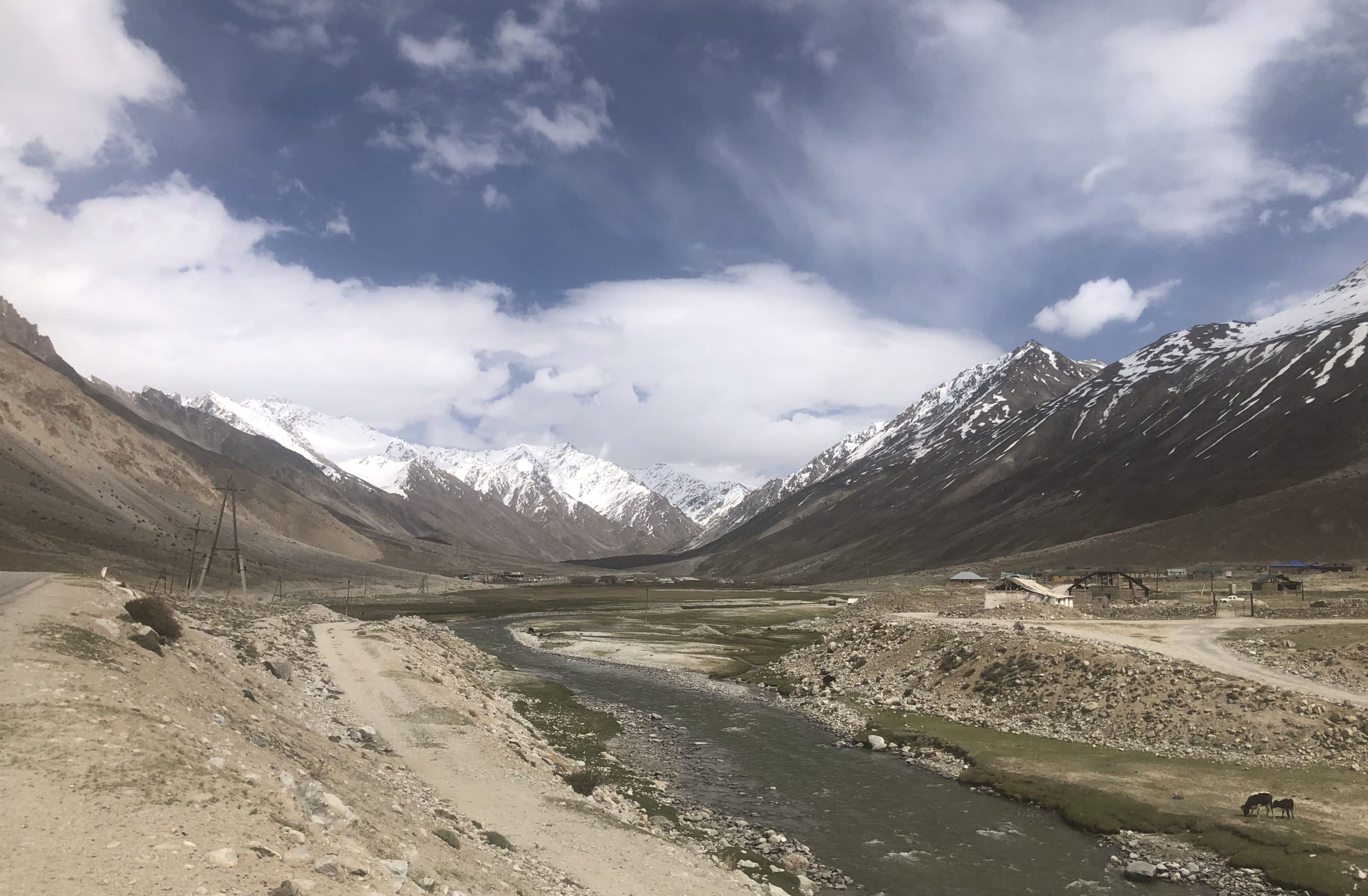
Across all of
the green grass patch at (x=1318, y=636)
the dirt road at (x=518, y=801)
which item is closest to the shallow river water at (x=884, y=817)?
the dirt road at (x=518, y=801)

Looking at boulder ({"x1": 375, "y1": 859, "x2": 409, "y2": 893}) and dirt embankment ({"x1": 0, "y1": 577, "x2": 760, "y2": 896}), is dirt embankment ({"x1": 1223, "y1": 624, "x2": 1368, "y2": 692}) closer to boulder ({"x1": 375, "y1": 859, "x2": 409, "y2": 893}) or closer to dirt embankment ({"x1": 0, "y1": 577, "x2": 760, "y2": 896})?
dirt embankment ({"x1": 0, "y1": 577, "x2": 760, "y2": 896})

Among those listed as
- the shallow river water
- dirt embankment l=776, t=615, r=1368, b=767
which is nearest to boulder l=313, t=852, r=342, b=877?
the shallow river water

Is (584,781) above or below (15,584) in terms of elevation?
below

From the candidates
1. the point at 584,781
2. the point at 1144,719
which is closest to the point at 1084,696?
the point at 1144,719

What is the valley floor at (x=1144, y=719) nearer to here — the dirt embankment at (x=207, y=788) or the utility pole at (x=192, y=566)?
the dirt embankment at (x=207, y=788)

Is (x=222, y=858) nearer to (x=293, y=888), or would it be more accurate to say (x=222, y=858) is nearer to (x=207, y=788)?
(x=293, y=888)

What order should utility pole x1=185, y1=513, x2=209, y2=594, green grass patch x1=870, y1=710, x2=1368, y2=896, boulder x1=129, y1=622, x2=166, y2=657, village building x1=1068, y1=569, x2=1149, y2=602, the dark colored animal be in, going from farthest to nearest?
village building x1=1068, y1=569, x2=1149, y2=602
utility pole x1=185, y1=513, x2=209, y2=594
the dark colored animal
boulder x1=129, y1=622, x2=166, y2=657
green grass patch x1=870, y1=710, x2=1368, y2=896
